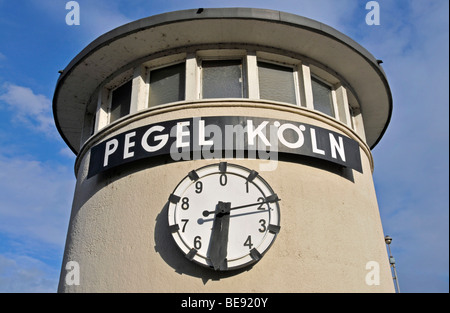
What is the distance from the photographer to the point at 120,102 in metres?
11.2

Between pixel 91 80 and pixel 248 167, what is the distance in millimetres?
4520

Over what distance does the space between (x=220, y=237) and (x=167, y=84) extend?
376cm

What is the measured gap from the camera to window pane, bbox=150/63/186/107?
34.5ft

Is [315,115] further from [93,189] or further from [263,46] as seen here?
[93,189]

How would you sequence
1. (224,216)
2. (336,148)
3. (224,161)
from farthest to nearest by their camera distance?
1. (336,148)
2. (224,161)
3. (224,216)

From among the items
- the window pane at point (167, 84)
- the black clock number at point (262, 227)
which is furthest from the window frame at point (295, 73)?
the black clock number at point (262, 227)

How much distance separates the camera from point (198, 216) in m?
8.65

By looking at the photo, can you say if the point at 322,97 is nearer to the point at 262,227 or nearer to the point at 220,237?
the point at 262,227

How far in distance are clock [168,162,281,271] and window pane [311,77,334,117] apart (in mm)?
2865

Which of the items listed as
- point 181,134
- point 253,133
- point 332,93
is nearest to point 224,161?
point 253,133

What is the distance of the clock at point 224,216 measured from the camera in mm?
8266

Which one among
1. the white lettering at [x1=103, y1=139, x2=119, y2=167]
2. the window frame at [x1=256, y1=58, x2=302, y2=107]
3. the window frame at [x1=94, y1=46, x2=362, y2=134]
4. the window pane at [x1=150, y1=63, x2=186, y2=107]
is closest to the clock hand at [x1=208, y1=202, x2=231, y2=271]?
the window frame at [x1=94, y1=46, x2=362, y2=134]

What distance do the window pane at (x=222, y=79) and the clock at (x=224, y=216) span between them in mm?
1888
